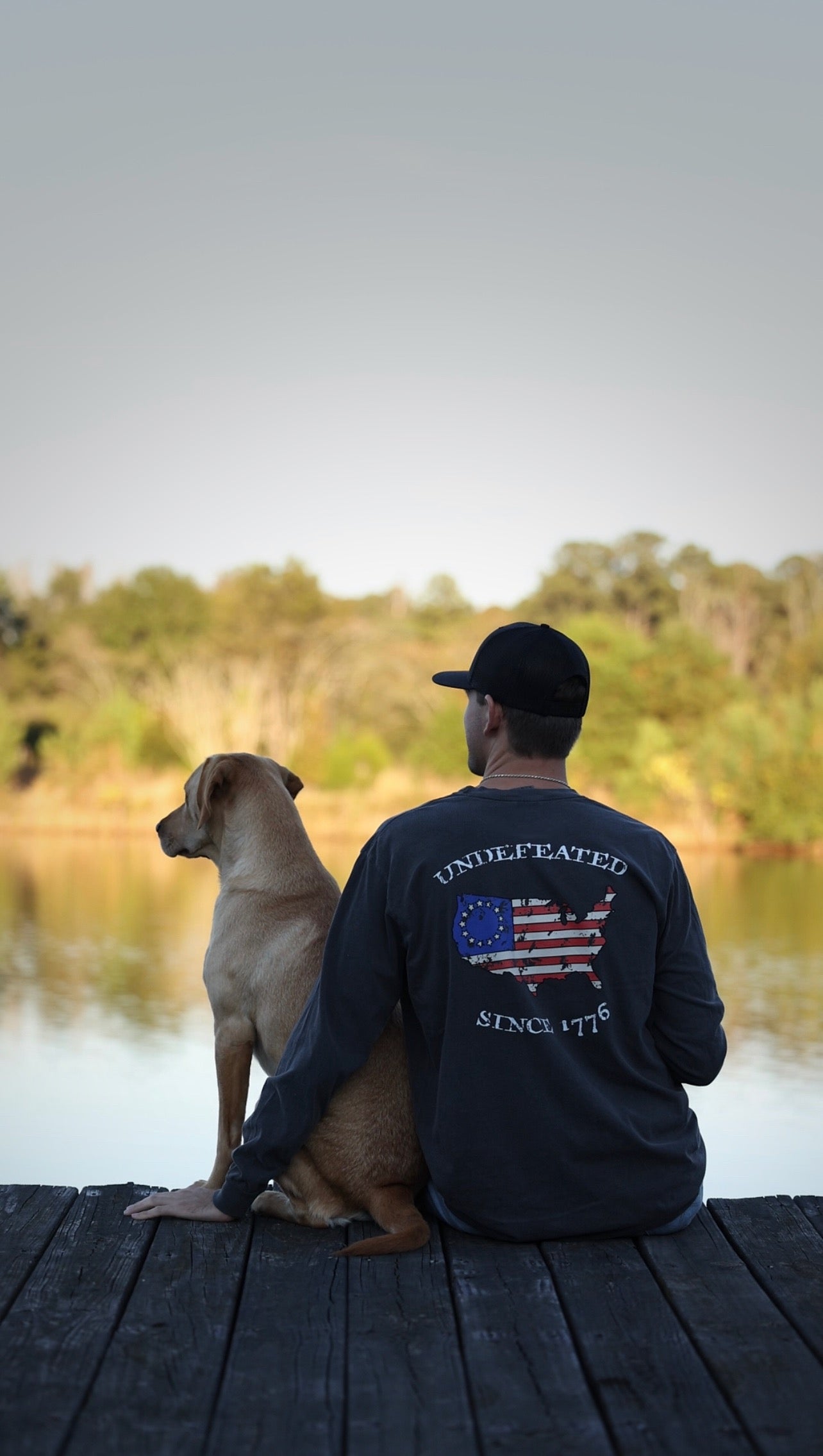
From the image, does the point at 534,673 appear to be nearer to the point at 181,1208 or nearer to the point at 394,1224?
the point at 394,1224

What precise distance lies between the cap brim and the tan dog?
53cm

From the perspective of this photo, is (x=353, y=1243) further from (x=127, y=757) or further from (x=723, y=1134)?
(x=127, y=757)

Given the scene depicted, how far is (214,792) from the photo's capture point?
3023 millimetres

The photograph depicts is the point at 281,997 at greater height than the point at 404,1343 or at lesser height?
greater

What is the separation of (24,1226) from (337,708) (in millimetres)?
29569

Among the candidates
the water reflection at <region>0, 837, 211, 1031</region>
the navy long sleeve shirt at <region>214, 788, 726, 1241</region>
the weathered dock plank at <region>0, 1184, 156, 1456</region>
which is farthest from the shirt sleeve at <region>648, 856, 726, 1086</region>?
the water reflection at <region>0, 837, 211, 1031</region>

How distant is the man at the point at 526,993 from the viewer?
90.8 inches

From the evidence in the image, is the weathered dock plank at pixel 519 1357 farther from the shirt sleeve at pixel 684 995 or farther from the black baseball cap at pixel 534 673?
the black baseball cap at pixel 534 673

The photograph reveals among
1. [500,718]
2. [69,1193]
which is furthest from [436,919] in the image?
[69,1193]

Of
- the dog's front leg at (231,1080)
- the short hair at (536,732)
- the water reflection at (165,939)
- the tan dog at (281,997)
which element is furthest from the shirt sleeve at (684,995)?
the water reflection at (165,939)

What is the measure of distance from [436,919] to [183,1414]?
87cm

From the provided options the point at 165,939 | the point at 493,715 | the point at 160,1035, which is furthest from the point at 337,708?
the point at 493,715

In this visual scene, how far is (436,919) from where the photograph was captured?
2316 millimetres

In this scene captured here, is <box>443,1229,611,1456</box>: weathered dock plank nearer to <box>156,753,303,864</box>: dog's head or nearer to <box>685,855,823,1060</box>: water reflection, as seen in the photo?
<box>156,753,303,864</box>: dog's head
